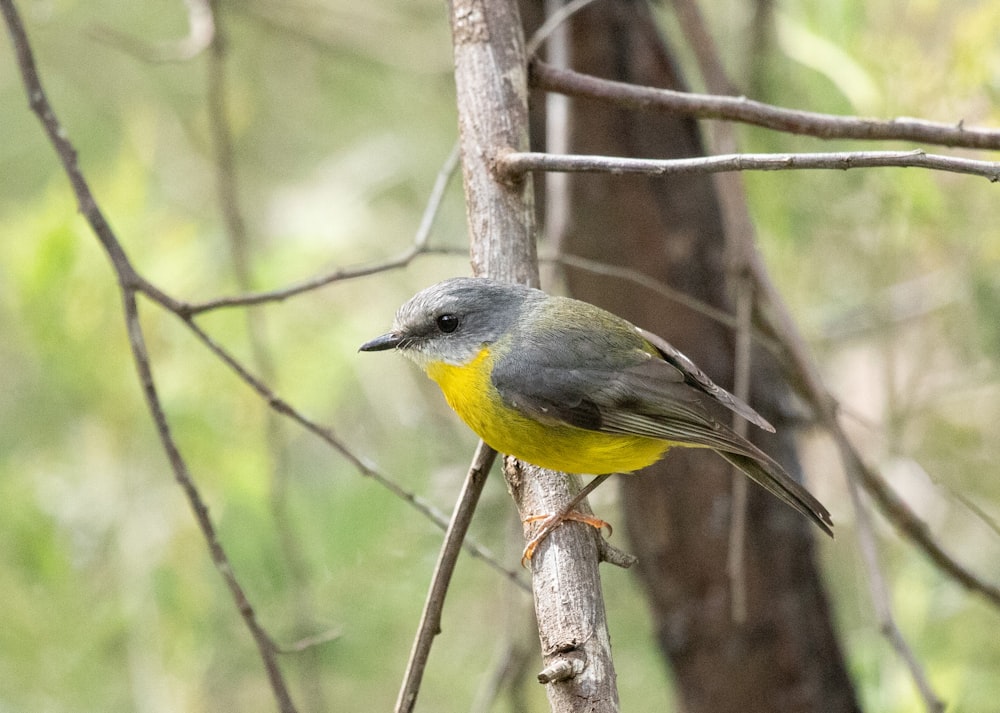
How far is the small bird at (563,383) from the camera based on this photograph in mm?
1996

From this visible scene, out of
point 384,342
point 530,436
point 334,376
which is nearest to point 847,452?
point 530,436

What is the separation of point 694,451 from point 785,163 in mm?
1939

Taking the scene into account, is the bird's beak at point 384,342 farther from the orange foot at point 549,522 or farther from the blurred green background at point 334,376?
the blurred green background at point 334,376

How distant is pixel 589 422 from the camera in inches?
80.1

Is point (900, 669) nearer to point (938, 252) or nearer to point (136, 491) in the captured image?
point (938, 252)

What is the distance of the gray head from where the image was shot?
6.54 feet

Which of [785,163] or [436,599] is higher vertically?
[785,163]

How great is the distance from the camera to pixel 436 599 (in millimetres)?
1778

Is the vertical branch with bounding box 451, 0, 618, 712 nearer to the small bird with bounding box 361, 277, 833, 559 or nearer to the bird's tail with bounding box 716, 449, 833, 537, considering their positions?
the small bird with bounding box 361, 277, 833, 559

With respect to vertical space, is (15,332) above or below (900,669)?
above

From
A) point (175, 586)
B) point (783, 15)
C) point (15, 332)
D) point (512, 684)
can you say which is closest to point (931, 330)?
point (783, 15)

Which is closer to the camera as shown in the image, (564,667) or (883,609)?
(564,667)

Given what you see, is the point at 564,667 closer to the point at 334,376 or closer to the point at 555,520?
the point at 555,520

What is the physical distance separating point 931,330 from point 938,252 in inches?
16.5
